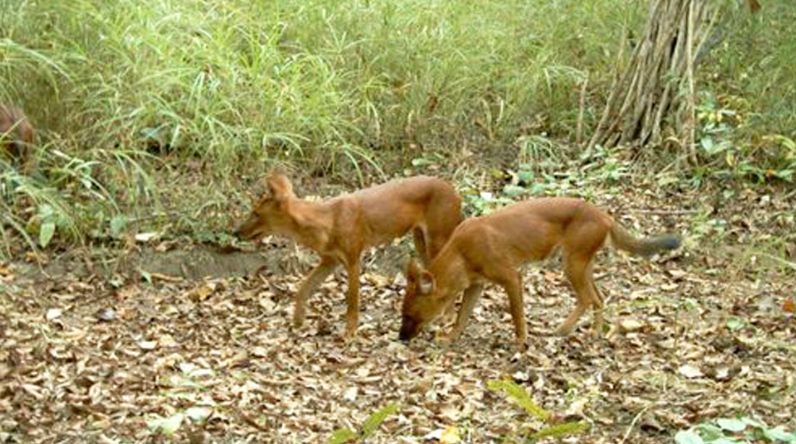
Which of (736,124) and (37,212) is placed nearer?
(37,212)

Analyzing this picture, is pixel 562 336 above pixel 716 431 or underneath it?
underneath

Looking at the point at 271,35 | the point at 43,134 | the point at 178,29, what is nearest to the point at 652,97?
the point at 271,35

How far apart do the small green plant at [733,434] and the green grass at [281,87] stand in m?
3.51

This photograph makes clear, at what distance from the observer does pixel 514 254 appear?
7.25 meters

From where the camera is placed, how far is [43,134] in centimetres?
805

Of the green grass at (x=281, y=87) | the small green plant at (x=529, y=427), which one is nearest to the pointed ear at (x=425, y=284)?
the small green plant at (x=529, y=427)

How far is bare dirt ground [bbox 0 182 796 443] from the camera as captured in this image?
5973mm

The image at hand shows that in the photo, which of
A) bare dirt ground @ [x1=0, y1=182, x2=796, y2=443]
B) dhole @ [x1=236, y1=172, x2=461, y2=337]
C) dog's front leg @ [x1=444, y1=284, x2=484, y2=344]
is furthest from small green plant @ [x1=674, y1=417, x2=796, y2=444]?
dhole @ [x1=236, y1=172, x2=461, y2=337]

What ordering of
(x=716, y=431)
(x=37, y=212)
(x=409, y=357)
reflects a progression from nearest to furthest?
(x=716, y=431) < (x=409, y=357) < (x=37, y=212)

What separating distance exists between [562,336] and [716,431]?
7.40ft

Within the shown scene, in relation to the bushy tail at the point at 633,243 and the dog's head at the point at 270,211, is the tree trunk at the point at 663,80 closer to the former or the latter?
the bushy tail at the point at 633,243

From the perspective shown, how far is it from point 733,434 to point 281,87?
4.07 meters

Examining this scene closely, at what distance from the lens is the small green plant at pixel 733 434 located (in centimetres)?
483

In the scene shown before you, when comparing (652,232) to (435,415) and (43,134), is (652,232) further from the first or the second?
(43,134)
